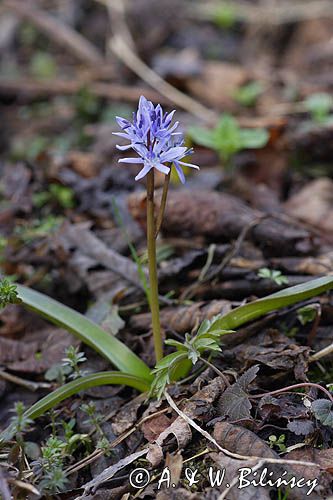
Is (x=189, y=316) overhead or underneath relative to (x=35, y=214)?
underneath

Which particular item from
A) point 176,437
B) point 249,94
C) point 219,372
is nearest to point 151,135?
point 219,372

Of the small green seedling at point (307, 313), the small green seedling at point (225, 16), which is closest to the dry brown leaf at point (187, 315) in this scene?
the small green seedling at point (307, 313)

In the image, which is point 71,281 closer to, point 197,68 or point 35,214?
point 35,214

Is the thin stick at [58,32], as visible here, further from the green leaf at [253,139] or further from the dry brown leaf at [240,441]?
the dry brown leaf at [240,441]

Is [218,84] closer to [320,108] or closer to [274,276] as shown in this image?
[320,108]

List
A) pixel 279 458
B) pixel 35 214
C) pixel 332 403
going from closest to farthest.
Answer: pixel 279 458 → pixel 332 403 → pixel 35 214

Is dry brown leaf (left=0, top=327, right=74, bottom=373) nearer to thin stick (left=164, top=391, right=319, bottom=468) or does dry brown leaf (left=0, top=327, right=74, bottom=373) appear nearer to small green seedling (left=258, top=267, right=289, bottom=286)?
thin stick (left=164, top=391, right=319, bottom=468)

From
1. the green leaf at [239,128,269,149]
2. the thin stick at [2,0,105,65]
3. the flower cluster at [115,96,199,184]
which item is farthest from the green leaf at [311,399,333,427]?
the thin stick at [2,0,105,65]

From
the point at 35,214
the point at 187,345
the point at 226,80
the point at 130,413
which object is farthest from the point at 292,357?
the point at 226,80
